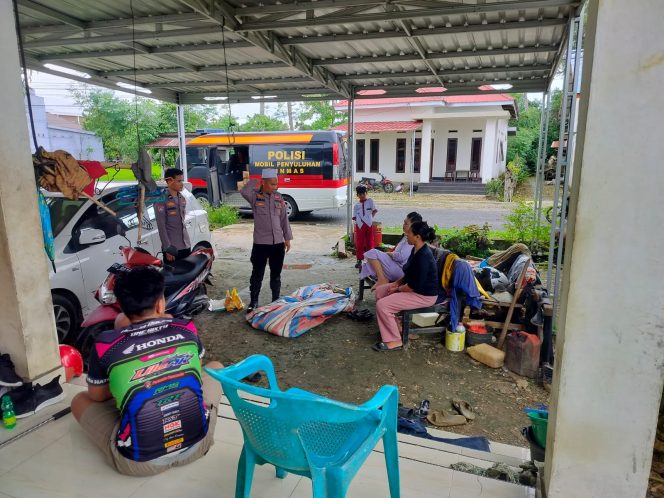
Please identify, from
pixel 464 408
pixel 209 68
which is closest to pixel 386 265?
pixel 464 408

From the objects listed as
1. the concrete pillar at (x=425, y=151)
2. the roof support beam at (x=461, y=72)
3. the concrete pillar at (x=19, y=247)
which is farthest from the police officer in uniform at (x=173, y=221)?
the concrete pillar at (x=425, y=151)

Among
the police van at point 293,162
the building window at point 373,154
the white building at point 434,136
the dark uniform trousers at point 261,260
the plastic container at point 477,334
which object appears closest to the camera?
the plastic container at point 477,334

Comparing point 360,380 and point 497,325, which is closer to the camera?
point 360,380

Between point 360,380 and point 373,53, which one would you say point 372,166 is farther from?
point 360,380

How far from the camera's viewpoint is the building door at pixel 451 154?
20531 millimetres

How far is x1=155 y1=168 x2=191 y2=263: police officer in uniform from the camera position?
538 cm

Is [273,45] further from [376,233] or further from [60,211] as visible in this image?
[376,233]

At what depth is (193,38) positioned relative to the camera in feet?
18.2

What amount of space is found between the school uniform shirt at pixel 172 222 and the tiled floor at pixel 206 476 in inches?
123

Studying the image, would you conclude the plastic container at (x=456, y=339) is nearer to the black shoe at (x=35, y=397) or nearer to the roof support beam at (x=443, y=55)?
the black shoe at (x=35, y=397)

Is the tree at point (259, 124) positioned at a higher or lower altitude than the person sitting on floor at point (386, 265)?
higher

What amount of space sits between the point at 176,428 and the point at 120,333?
525 mm

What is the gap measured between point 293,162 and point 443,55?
7311 millimetres

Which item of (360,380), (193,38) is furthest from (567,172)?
(193,38)
